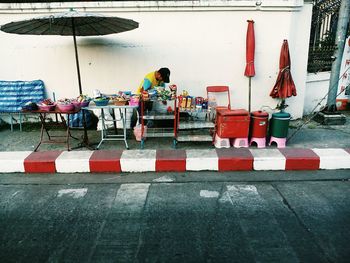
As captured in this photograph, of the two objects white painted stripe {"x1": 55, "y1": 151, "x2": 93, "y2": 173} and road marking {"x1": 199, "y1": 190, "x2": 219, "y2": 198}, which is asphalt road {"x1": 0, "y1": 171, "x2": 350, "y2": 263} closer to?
road marking {"x1": 199, "y1": 190, "x2": 219, "y2": 198}

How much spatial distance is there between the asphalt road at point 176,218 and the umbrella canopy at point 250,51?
3.04 meters

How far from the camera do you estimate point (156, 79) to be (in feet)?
21.6

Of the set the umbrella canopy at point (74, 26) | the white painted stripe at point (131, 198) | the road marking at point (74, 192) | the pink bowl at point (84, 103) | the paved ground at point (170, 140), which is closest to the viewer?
the white painted stripe at point (131, 198)

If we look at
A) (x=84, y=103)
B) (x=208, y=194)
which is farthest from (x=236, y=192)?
(x=84, y=103)

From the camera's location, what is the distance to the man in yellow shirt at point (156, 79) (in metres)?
6.36

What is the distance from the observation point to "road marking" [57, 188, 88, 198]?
176 inches

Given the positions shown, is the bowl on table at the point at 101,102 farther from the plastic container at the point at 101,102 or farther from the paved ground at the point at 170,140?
the paved ground at the point at 170,140

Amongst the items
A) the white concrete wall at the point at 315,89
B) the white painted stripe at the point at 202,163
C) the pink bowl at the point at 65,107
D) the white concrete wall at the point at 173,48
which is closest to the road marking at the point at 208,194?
the white painted stripe at the point at 202,163

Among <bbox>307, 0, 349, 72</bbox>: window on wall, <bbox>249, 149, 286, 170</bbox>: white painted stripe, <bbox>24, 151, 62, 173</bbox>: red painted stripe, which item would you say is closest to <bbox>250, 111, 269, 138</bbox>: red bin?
<bbox>249, 149, 286, 170</bbox>: white painted stripe

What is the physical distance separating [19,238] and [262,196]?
3200mm

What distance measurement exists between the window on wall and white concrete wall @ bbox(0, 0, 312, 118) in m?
0.80

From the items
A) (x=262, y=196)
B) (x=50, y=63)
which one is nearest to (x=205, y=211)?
(x=262, y=196)

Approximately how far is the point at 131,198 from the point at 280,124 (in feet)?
10.6

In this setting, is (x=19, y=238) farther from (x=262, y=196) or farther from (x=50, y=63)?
(x=50, y=63)
